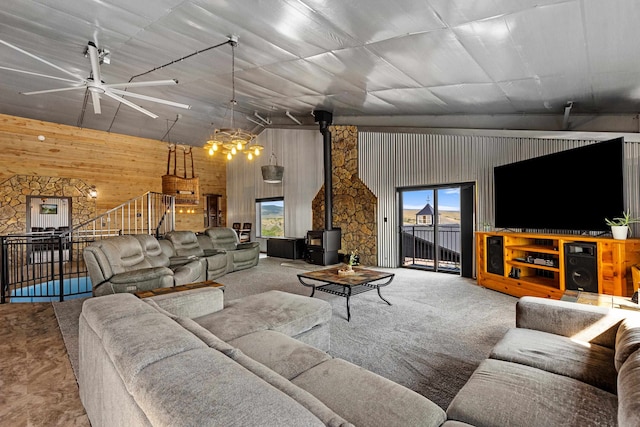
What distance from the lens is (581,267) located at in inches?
154

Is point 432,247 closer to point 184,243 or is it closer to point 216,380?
point 184,243

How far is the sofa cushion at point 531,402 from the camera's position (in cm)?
121

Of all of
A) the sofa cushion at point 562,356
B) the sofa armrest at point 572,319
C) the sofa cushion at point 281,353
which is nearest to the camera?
the sofa cushion at point 562,356

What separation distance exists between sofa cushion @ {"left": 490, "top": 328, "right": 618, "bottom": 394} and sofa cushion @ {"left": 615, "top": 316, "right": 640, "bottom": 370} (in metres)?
0.13

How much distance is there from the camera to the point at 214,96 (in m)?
7.45

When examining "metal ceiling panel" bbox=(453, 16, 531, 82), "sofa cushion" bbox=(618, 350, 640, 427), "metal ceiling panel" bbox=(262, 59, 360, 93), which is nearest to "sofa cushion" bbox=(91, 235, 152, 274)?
"metal ceiling panel" bbox=(262, 59, 360, 93)

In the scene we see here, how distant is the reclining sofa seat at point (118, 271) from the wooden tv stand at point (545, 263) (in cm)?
491

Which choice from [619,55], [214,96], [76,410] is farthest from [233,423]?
[214,96]

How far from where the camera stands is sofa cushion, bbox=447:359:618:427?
1.21 meters

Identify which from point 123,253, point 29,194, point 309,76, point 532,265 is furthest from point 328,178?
point 29,194

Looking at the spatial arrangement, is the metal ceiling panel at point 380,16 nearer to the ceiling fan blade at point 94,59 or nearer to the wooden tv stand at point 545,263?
the ceiling fan blade at point 94,59

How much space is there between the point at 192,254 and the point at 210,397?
230 inches

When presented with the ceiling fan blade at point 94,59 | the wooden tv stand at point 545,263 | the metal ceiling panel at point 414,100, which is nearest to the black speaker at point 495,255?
the wooden tv stand at point 545,263

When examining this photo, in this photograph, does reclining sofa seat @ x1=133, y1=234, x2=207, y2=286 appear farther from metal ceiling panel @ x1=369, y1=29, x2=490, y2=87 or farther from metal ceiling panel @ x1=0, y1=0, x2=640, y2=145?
metal ceiling panel @ x1=369, y1=29, x2=490, y2=87
